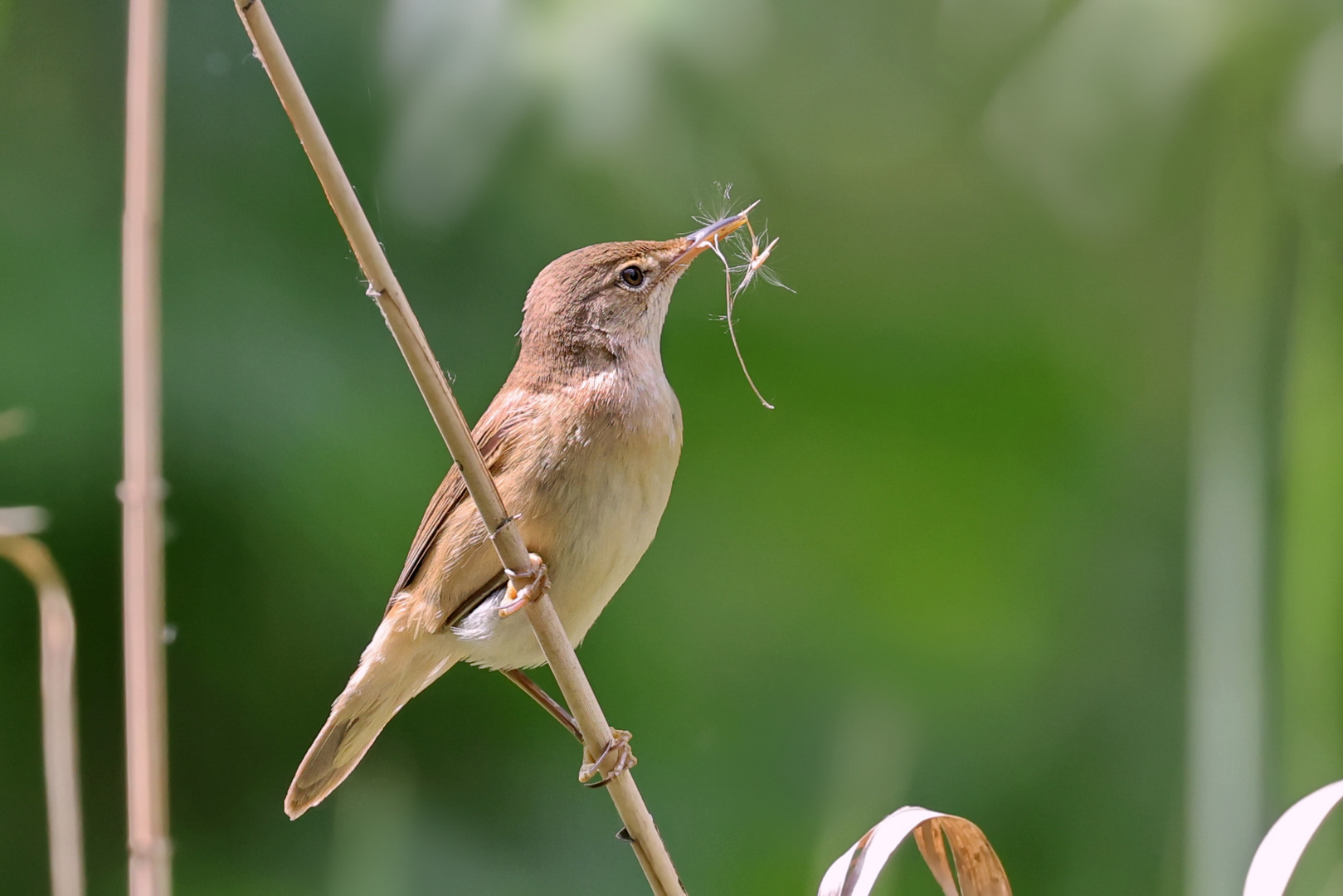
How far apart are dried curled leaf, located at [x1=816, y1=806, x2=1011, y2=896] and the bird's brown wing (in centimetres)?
73

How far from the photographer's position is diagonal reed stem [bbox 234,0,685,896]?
0.96 meters

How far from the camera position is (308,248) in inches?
122

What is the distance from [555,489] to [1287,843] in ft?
3.27

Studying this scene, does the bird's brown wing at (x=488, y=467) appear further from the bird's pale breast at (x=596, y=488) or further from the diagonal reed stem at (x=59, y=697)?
the diagonal reed stem at (x=59, y=697)

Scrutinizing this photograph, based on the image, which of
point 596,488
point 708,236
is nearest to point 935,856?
point 596,488

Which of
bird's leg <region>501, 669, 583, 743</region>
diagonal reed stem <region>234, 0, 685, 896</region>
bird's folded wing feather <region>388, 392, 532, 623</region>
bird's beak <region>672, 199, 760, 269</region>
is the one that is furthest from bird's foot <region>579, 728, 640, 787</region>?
bird's beak <region>672, 199, 760, 269</region>

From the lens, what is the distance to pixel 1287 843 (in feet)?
3.82

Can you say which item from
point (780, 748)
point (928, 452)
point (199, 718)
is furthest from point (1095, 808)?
point (199, 718)

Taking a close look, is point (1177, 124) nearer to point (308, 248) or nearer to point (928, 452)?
point (928, 452)

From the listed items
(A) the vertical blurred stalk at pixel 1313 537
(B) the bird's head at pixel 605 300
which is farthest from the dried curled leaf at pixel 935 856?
(A) the vertical blurred stalk at pixel 1313 537

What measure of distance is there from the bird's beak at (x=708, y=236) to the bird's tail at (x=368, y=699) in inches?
28.8

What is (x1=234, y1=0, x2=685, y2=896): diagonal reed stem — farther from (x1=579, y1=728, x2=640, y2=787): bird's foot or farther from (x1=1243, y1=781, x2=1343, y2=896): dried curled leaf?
(x1=1243, y1=781, x2=1343, y2=896): dried curled leaf

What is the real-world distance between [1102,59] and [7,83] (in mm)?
2735

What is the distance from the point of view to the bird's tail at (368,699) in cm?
184
